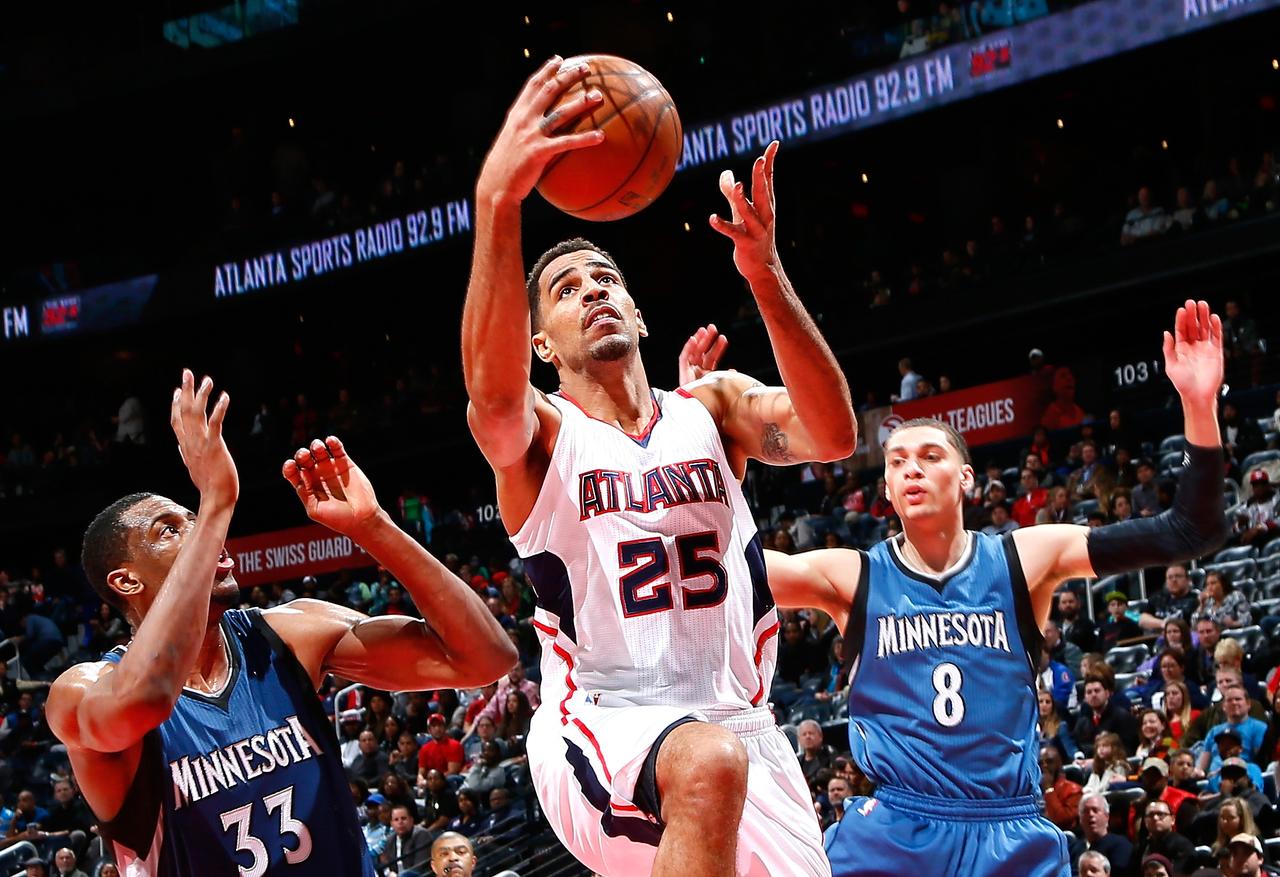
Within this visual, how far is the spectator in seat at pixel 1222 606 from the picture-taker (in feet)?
34.9

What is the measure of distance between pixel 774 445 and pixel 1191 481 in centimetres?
145

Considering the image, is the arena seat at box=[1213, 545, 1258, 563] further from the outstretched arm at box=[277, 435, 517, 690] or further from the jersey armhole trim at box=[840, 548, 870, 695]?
the outstretched arm at box=[277, 435, 517, 690]

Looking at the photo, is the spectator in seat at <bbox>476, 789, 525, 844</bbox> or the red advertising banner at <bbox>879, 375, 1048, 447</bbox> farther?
the red advertising banner at <bbox>879, 375, 1048, 447</bbox>

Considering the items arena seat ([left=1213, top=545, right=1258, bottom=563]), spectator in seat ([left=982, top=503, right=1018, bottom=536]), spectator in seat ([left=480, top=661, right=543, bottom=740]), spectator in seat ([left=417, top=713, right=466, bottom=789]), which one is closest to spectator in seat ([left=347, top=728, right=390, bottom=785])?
spectator in seat ([left=417, top=713, right=466, bottom=789])

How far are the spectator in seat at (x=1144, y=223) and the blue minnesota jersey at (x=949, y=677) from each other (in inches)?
542

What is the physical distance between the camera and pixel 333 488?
13.2ft

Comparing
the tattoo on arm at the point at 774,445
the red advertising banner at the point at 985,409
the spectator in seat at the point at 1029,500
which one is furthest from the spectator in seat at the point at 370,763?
the tattoo on arm at the point at 774,445

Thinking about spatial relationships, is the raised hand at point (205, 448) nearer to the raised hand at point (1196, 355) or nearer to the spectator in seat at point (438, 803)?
the raised hand at point (1196, 355)

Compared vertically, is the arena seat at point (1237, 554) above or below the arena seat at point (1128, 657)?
above

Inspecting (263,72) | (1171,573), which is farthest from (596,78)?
(263,72)

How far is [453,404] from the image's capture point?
23.8m

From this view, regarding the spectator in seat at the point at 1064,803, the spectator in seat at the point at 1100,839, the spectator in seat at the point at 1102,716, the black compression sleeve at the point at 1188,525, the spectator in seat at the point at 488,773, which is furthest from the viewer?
the spectator in seat at the point at 488,773

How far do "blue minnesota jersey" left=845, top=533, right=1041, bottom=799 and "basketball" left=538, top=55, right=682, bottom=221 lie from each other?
1.84 meters

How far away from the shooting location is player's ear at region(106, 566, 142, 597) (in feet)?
13.2
